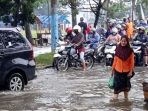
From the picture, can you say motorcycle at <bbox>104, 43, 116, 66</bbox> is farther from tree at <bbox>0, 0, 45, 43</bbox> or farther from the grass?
tree at <bbox>0, 0, 45, 43</bbox>

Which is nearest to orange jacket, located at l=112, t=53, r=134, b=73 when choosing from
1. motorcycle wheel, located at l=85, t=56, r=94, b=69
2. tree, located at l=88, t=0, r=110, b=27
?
motorcycle wheel, located at l=85, t=56, r=94, b=69

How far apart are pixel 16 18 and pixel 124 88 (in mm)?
11694

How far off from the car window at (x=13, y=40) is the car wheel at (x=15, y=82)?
0.77 metres

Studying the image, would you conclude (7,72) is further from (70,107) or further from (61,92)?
(70,107)

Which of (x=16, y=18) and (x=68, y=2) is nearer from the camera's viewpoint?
(x=16, y=18)

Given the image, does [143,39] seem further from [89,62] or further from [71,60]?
[71,60]

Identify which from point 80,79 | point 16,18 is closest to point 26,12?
point 16,18

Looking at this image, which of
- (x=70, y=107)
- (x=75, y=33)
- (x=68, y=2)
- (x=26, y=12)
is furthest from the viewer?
(x=68, y=2)

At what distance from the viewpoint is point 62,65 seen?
20016mm

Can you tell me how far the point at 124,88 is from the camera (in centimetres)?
1158

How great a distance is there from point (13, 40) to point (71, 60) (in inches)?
283

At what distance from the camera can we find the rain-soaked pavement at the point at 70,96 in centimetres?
1062

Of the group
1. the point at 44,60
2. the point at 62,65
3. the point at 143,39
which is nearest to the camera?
the point at 62,65

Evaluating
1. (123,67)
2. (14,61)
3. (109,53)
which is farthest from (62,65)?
(123,67)
